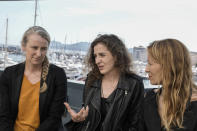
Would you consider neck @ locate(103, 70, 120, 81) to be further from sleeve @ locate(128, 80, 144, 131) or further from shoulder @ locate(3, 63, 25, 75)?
shoulder @ locate(3, 63, 25, 75)

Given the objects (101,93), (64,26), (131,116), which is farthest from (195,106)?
(64,26)

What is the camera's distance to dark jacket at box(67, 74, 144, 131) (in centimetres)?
158

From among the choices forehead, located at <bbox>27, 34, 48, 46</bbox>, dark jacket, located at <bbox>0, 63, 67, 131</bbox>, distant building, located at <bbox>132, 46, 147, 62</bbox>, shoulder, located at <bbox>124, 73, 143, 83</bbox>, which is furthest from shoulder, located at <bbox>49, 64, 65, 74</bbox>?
distant building, located at <bbox>132, 46, 147, 62</bbox>

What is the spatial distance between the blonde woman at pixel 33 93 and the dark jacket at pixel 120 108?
21 centimetres

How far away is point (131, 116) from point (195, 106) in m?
0.59

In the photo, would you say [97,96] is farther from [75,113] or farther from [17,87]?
[17,87]

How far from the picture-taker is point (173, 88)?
121 cm

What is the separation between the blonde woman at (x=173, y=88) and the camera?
116 centimetres

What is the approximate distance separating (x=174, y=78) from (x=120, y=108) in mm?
536

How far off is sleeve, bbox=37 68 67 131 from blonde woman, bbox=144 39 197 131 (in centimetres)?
74

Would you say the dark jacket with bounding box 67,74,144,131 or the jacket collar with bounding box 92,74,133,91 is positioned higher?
the jacket collar with bounding box 92,74,133,91

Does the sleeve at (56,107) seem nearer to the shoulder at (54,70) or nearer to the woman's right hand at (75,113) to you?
the shoulder at (54,70)

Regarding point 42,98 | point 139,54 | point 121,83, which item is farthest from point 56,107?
point 139,54

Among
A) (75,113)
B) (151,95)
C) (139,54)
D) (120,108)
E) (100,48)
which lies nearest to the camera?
(151,95)
